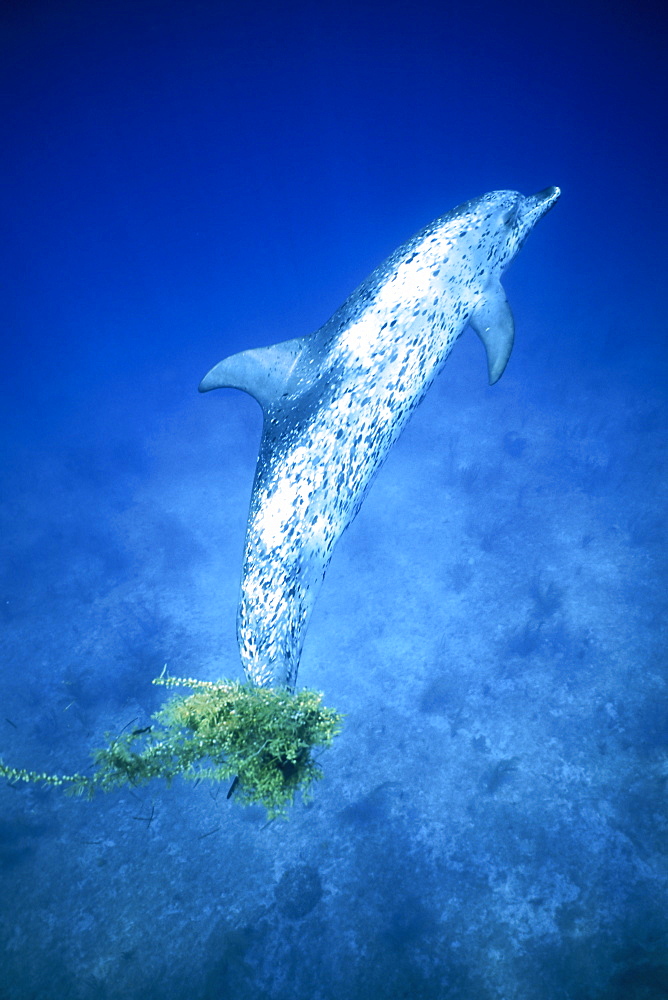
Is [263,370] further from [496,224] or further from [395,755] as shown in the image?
[395,755]

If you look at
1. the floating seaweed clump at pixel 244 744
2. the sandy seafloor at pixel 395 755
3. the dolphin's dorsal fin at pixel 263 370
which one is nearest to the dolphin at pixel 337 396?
the dolphin's dorsal fin at pixel 263 370

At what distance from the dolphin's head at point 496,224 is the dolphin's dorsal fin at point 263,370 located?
2.33 metres

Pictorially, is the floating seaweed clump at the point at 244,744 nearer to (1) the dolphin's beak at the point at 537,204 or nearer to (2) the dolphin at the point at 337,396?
(2) the dolphin at the point at 337,396

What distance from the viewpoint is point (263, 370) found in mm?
4883

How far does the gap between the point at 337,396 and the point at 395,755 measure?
9.01 meters

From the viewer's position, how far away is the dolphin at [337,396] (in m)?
3.66

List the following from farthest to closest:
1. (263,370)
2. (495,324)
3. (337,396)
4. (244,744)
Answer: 1. (495,324)
2. (263,370)
3. (337,396)
4. (244,744)

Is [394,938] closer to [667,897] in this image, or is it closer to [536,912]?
[536,912]

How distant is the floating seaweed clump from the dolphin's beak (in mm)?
6493

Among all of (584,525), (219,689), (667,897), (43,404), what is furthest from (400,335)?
(43,404)

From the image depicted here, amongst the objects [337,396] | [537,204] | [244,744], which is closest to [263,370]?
[337,396]

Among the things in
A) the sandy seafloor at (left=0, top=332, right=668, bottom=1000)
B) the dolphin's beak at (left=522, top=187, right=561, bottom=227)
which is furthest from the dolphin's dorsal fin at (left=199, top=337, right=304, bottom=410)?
the sandy seafloor at (left=0, top=332, right=668, bottom=1000)

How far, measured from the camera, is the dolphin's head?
517 centimetres

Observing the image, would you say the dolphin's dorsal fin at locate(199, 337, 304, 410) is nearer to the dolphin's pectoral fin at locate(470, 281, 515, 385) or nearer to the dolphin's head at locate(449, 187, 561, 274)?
the dolphin's head at locate(449, 187, 561, 274)
